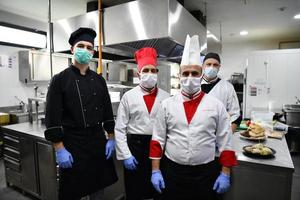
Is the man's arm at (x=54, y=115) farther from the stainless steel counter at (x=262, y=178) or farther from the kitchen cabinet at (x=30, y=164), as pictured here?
the stainless steel counter at (x=262, y=178)

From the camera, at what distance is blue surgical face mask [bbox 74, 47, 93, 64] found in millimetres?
1516

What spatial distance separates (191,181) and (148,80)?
755 mm

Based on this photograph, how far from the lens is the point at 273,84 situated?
4.34 m

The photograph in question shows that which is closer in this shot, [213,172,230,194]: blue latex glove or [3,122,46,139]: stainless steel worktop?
[213,172,230,194]: blue latex glove

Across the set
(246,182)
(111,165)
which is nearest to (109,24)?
(111,165)

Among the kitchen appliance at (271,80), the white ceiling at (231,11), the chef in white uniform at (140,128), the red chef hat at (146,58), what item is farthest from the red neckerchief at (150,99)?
the kitchen appliance at (271,80)

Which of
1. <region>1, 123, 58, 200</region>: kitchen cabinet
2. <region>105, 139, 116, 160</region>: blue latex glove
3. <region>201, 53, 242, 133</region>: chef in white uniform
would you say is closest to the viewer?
<region>105, 139, 116, 160</region>: blue latex glove

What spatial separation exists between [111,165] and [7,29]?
3363 mm

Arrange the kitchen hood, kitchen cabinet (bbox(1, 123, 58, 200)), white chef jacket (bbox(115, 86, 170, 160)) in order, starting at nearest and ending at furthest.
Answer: white chef jacket (bbox(115, 86, 170, 160)), the kitchen hood, kitchen cabinet (bbox(1, 123, 58, 200))

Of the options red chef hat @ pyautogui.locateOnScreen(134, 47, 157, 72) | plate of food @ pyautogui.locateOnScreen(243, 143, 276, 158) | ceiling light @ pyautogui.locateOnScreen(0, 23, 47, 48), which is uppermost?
ceiling light @ pyautogui.locateOnScreen(0, 23, 47, 48)

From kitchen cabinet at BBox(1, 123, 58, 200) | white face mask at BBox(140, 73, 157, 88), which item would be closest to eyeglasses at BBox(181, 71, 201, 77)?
white face mask at BBox(140, 73, 157, 88)

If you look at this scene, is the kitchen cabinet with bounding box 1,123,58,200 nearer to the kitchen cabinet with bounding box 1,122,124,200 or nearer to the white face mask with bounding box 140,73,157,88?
the kitchen cabinet with bounding box 1,122,124,200

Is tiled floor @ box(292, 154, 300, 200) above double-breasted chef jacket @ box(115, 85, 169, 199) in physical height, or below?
below

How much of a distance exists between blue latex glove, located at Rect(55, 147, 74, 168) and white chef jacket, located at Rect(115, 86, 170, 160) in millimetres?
336
